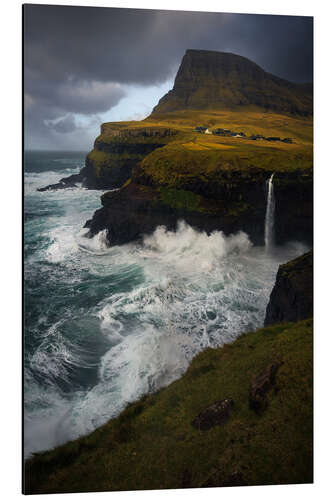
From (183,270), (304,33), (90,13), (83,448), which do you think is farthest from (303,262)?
(90,13)

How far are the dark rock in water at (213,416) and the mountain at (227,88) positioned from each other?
480 centimetres

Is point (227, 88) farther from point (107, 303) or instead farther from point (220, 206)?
point (107, 303)

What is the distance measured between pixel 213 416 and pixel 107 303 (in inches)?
90.0

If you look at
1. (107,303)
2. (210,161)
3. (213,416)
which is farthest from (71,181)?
(213,416)

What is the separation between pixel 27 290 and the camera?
5094mm

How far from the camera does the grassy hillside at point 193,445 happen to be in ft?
15.1

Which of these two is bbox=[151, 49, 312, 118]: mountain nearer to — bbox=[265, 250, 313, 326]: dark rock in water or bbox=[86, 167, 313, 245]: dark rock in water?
bbox=[86, 167, 313, 245]: dark rock in water

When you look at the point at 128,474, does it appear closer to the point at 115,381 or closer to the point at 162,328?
the point at 115,381

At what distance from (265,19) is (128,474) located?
282 inches

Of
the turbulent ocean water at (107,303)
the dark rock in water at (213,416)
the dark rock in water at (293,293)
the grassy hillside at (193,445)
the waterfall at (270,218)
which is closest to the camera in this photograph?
the grassy hillside at (193,445)

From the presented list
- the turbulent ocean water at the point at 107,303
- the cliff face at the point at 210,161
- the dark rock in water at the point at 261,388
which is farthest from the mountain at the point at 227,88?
the dark rock in water at the point at 261,388

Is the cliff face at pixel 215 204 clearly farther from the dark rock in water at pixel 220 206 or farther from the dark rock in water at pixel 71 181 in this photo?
the dark rock in water at pixel 71 181

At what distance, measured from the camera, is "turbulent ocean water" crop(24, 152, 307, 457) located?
498cm

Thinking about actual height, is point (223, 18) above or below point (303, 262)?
above
